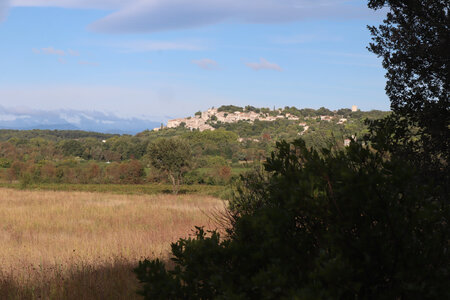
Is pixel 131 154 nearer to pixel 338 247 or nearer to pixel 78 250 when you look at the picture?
pixel 78 250

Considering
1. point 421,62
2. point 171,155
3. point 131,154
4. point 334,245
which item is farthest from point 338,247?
point 131,154

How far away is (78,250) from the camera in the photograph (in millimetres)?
11156

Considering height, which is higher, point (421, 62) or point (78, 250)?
point (421, 62)

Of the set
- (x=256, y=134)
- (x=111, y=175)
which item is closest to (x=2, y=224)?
(x=111, y=175)

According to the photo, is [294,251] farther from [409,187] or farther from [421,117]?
[421,117]

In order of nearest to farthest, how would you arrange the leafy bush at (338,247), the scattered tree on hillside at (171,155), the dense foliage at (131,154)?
the leafy bush at (338,247)
the dense foliage at (131,154)
the scattered tree on hillside at (171,155)

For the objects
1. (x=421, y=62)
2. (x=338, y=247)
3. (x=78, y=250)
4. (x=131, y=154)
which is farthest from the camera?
(x=131, y=154)

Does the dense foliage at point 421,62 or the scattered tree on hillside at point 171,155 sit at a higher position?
the dense foliage at point 421,62

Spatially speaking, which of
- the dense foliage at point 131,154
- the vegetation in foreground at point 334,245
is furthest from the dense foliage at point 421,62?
the vegetation in foreground at point 334,245

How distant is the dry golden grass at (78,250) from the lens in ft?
23.3

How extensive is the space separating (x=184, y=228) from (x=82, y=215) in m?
8.56

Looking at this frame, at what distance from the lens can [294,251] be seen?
2.62 meters

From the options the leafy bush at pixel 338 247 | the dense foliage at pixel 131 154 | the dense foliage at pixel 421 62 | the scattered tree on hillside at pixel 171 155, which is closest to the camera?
the leafy bush at pixel 338 247

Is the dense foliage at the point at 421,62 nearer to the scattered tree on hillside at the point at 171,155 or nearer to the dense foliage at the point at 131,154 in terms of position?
the dense foliage at the point at 131,154
